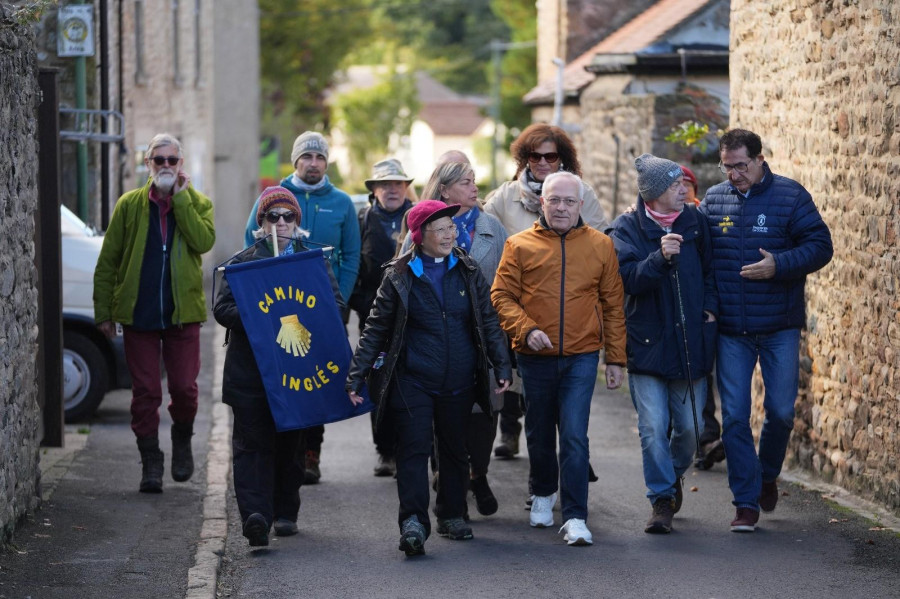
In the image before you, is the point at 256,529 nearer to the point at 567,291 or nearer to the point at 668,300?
the point at 567,291

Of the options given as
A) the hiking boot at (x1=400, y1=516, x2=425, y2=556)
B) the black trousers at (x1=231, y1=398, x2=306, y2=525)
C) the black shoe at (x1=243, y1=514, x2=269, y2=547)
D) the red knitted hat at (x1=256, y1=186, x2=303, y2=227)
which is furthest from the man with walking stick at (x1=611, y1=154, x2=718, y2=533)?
the black shoe at (x1=243, y1=514, x2=269, y2=547)

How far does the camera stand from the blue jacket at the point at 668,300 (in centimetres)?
773

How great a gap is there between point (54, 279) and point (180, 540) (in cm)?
239

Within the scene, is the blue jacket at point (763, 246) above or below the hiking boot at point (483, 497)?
above

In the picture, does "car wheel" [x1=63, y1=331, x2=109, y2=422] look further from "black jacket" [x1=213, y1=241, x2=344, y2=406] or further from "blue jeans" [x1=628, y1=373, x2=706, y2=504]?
"blue jeans" [x1=628, y1=373, x2=706, y2=504]

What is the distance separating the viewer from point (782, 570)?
7055 millimetres

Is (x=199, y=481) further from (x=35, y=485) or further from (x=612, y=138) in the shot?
(x=612, y=138)

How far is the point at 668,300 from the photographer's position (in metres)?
7.77

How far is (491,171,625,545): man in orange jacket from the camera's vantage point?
25.0ft

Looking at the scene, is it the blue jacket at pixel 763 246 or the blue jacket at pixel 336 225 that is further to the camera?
the blue jacket at pixel 336 225

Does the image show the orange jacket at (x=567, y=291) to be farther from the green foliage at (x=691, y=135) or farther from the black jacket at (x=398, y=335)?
the green foliage at (x=691, y=135)

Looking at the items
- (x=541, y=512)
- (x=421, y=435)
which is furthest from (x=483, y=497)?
(x=421, y=435)

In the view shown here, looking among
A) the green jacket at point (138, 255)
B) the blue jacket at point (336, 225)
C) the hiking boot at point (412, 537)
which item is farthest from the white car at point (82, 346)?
the hiking boot at point (412, 537)

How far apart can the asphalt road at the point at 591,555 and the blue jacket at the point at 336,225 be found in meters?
1.48
